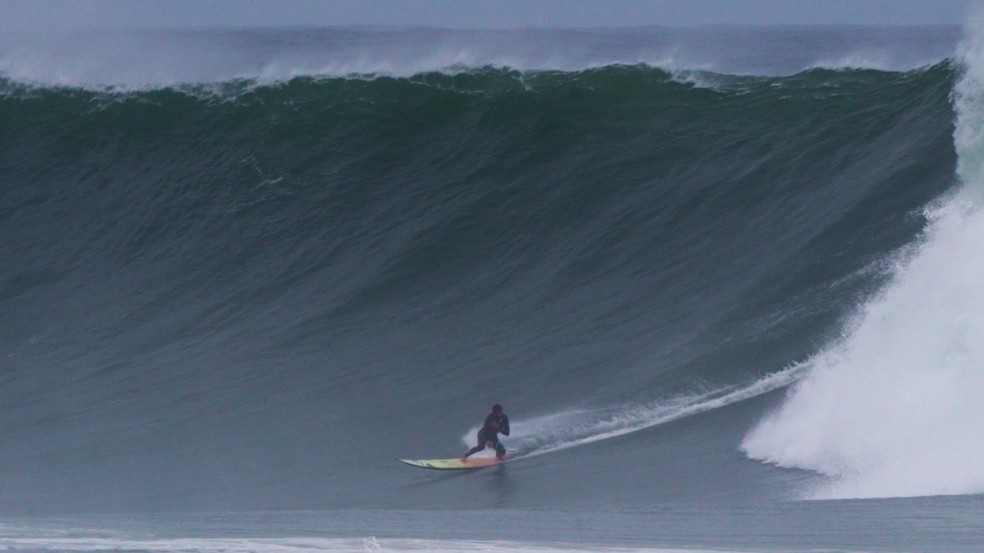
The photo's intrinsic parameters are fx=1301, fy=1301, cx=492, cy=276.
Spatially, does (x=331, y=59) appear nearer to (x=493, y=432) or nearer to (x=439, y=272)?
(x=439, y=272)

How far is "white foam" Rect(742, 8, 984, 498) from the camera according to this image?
9516mm

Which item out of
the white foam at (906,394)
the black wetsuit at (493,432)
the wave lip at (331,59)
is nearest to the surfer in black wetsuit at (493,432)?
the black wetsuit at (493,432)

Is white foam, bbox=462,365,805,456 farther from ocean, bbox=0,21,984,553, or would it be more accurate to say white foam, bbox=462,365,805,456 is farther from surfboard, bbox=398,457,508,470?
surfboard, bbox=398,457,508,470

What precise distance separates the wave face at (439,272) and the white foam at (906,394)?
154mm

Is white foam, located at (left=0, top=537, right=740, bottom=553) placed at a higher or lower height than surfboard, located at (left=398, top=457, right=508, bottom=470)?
lower

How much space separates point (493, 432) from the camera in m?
11.6

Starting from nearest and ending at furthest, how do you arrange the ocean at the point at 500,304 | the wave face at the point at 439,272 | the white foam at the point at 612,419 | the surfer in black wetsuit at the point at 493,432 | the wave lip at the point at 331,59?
the ocean at the point at 500,304 < the surfer in black wetsuit at the point at 493,432 < the white foam at the point at 612,419 < the wave face at the point at 439,272 < the wave lip at the point at 331,59

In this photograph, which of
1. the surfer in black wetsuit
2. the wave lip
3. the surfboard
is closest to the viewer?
the surfboard

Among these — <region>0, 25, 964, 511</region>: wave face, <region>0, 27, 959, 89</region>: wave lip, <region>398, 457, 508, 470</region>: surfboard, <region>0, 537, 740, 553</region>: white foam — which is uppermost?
<region>0, 27, 959, 89</region>: wave lip

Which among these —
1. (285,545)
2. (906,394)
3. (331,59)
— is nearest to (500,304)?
(906,394)

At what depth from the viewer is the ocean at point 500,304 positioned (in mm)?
9430

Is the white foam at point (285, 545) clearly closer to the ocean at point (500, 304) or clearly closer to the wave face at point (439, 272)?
the ocean at point (500, 304)

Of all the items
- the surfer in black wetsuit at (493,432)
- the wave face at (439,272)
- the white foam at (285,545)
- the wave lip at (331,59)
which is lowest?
the white foam at (285,545)

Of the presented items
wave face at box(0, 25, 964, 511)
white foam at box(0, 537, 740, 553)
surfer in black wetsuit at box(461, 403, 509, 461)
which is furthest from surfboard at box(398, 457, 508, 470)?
white foam at box(0, 537, 740, 553)
